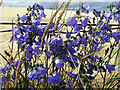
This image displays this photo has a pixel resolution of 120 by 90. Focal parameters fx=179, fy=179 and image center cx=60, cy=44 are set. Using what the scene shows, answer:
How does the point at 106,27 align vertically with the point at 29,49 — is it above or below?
above

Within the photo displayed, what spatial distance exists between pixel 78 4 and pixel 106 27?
0.26 meters

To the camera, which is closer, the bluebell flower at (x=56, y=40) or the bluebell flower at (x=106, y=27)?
the bluebell flower at (x=56, y=40)

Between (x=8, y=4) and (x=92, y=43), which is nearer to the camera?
(x=92, y=43)

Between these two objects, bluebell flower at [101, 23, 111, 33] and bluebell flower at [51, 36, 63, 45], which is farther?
bluebell flower at [101, 23, 111, 33]

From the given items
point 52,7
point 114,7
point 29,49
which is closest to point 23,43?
point 29,49

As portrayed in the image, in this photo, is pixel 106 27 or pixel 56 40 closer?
pixel 56 40

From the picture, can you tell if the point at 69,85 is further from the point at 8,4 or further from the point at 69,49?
the point at 8,4

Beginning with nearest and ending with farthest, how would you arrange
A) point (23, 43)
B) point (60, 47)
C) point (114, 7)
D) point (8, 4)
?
point (60, 47)
point (23, 43)
point (114, 7)
point (8, 4)

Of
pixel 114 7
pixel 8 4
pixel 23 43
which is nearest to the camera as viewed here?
pixel 23 43

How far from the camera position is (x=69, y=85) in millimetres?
1351

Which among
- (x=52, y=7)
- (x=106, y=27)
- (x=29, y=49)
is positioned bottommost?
(x=29, y=49)

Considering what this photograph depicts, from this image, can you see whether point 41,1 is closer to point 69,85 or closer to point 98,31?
point 98,31

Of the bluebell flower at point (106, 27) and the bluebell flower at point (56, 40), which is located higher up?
the bluebell flower at point (106, 27)

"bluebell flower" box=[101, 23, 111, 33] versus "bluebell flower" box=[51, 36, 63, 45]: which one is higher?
"bluebell flower" box=[101, 23, 111, 33]
